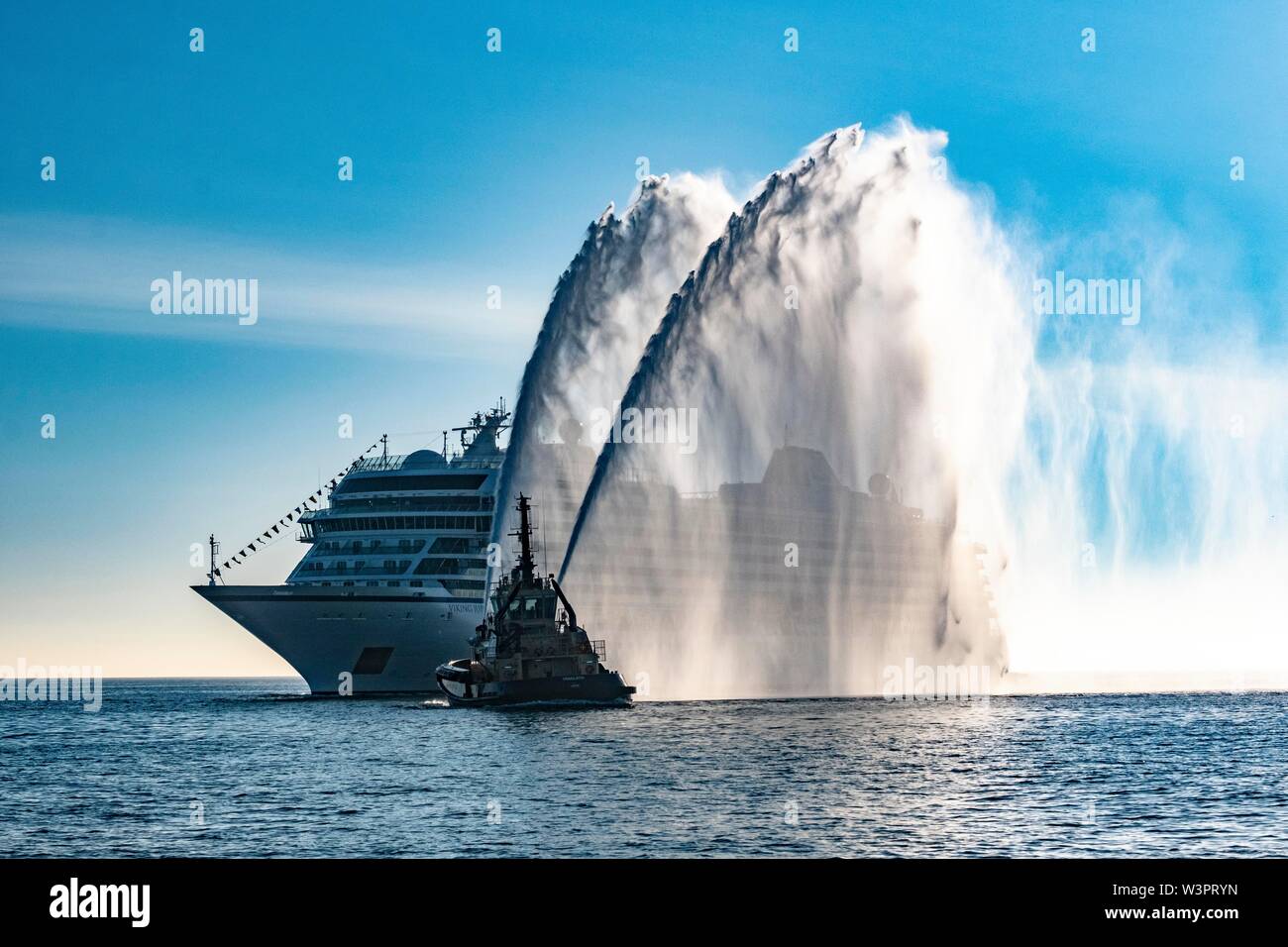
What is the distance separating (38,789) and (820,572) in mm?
38532

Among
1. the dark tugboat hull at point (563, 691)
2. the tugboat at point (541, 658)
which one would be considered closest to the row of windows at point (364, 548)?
the tugboat at point (541, 658)

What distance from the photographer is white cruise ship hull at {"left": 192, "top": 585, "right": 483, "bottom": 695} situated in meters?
78.2

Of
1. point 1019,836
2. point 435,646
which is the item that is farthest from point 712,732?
point 435,646

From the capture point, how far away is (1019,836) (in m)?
27.4

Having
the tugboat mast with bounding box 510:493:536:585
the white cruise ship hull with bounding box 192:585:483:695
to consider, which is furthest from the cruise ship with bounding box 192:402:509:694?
the tugboat mast with bounding box 510:493:536:585

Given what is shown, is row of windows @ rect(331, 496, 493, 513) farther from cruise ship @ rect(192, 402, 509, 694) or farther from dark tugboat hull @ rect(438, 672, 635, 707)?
dark tugboat hull @ rect(438, 672, 635, 707)

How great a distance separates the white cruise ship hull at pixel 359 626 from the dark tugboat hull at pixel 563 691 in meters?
15.1

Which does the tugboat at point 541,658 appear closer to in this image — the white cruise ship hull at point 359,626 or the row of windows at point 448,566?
the white cruise ship hull at point 359,626

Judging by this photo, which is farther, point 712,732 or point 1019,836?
point 712,732

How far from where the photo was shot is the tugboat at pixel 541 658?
206 feet

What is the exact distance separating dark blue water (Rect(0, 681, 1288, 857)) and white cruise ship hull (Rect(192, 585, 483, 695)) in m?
14.5
